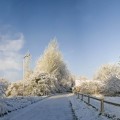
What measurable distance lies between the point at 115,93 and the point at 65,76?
30.6m

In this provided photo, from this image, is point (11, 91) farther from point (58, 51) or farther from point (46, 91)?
point (58, 51)

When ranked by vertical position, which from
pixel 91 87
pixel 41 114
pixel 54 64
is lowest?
pixel 41 114

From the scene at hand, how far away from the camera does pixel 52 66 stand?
88.0 m

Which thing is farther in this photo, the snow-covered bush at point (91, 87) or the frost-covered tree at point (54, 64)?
the frost-covered tree at point (54, 64)

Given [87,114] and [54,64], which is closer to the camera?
[87,114]

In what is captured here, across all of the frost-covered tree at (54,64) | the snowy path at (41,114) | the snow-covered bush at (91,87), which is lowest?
the snowy path at (41,114)

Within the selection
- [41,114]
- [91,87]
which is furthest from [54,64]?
[41,114]

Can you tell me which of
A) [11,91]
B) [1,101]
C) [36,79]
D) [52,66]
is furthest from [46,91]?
[1,101]

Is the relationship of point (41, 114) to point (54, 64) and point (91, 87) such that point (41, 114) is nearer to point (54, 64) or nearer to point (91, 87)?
point (91, 87)

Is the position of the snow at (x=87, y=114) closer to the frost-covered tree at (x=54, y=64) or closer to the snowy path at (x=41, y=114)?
the snowy path at (x=41, y=114)

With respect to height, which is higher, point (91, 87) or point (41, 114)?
point (91, 87)

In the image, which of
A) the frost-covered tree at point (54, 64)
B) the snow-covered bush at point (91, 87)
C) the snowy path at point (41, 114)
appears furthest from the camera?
the frost-covered tree at point (54, 64)

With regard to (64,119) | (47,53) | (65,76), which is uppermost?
(47,53)

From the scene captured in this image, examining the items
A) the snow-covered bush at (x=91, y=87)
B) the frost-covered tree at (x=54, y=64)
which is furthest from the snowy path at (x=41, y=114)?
the frost-covered tree at (x=54, y=64)
